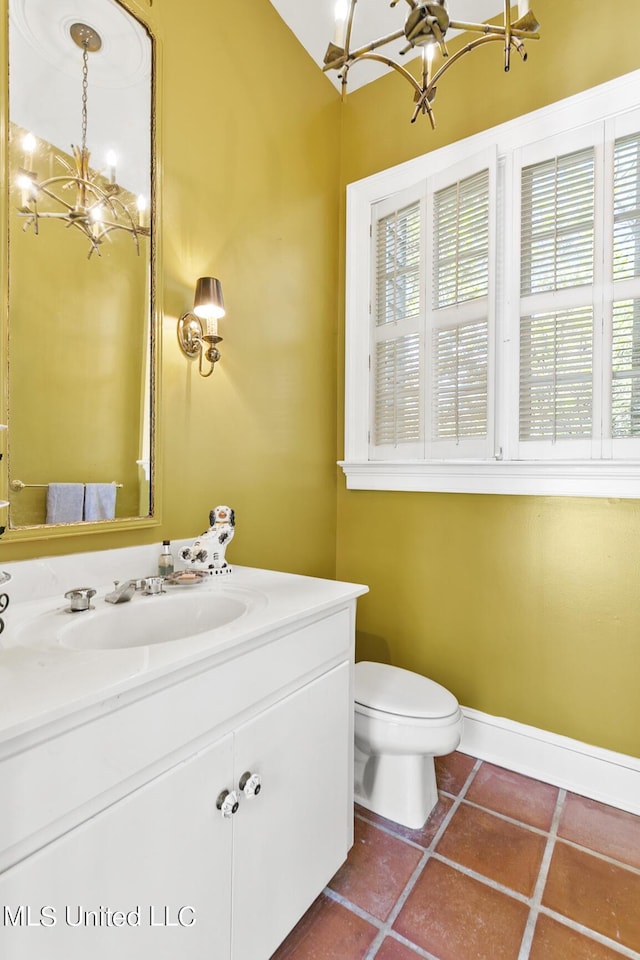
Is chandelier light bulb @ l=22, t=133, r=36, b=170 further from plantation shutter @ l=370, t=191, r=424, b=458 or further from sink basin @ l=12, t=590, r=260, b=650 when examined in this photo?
plantation shutter @ l=370, t=191, r=424, b=458

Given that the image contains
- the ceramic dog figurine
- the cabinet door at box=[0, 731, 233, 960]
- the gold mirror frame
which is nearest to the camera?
the cabinet door at box=[0, 731, 233, 960]

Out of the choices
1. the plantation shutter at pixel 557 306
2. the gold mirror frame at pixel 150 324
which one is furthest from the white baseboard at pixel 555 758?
the gold mirror frame at pixel 150 324

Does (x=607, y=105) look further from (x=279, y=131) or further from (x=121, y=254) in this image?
(x=121, y=254)

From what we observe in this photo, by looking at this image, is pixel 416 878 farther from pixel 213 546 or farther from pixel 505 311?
pixel 505 311

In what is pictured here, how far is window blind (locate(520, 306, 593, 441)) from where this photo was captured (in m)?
1.68

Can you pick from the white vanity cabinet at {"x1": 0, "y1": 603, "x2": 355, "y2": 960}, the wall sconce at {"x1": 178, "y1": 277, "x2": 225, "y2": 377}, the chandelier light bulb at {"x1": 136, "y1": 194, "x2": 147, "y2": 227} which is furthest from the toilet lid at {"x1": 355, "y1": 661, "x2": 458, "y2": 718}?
the chandelier light bulb at {"x1": 136, "y1": 194, "x2": 147, "y2": 227}

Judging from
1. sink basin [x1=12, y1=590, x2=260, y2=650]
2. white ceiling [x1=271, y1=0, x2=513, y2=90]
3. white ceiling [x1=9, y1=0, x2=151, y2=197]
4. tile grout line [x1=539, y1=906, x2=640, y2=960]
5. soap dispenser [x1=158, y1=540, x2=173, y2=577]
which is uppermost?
white ceiling [x1=271, y1=0, x2=513, y2=90]

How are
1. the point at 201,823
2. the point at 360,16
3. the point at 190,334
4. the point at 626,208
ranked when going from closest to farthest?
the point at 201,823 < the point at 190,334 < the point at 626,208 < the point at 360,16

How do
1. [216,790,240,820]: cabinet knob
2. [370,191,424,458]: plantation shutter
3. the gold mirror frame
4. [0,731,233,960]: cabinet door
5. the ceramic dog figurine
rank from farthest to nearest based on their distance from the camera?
[370,191,424,458]: plantation shutter < the ceramic dog figurine < the gold mirror frame < [216,790,240,820]: cabinet knob < [0,731,233,960]: cabinet door

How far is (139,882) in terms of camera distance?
2.34 feet

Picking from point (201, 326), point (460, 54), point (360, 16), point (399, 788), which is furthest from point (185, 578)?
point (360, 16)

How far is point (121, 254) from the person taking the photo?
4.30 feet

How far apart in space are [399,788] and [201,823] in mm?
955

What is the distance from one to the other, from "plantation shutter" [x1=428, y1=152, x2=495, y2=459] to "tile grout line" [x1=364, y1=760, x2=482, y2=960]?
4.23ft
